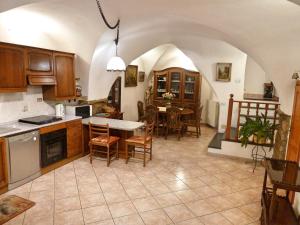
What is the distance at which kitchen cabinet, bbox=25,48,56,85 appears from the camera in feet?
12.4

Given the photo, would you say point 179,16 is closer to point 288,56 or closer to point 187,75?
point 288,56

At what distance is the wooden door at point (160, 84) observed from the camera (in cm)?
845

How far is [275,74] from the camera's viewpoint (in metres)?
3.70

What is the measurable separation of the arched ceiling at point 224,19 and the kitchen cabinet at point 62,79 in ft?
1.67

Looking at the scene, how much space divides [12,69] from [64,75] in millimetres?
1093

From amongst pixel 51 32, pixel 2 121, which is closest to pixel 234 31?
pixel 51 32

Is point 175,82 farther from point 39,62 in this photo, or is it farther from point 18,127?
point 18,127

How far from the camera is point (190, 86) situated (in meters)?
8.19

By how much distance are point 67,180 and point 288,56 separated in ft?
13.0

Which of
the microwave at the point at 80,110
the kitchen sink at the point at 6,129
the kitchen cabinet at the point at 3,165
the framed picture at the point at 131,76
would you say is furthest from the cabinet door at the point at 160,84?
the kitchen cabinet at the point at 3,165

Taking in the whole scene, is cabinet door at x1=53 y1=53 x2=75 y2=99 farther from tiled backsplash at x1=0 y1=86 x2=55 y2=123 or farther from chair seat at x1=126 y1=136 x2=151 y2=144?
chair seat at x1=126 y1=136 x2=151 y2=144

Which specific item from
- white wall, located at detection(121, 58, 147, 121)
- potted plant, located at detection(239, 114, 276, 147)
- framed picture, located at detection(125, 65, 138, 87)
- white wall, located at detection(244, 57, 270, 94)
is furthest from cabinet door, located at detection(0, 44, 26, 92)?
white wall, located at detection(244, 57, 270, 94)

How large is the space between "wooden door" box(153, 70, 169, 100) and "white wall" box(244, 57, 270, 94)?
113 inches

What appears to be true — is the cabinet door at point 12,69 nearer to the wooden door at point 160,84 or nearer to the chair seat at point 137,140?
the chair seat at point 137,140
